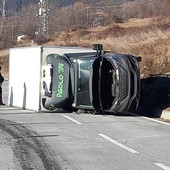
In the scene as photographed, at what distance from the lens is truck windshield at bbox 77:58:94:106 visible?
17.2 meters

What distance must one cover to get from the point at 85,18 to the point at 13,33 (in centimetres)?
1877

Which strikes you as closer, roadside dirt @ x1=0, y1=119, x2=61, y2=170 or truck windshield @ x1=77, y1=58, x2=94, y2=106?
roadside dirt @ x1=0, y1=119, x2=61, y2=170

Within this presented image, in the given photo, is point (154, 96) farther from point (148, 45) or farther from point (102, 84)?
point (148, 45)

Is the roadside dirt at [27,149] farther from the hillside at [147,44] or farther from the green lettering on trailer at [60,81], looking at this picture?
the hillside at [147,44]

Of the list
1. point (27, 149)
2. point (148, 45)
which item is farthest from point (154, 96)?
point (148, 45)

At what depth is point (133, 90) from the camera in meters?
16.7

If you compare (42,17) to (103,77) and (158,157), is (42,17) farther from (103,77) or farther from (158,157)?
(158,157)

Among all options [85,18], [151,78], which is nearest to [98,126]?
[151,78]

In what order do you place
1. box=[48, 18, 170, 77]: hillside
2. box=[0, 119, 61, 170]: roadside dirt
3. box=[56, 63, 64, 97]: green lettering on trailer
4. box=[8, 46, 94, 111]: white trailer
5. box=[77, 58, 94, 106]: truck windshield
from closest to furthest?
box=[0, 119, 61, 170]: roadside dirt → box=[77, 58, 94, 106]: truck windshield → box=[56, 63, 64, 97]: green lettering on trailer → box=[8, 46, 94, 111]: white trailer → box=[48, 18, 170, 77]: hillside

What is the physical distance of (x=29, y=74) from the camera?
19.1 metres

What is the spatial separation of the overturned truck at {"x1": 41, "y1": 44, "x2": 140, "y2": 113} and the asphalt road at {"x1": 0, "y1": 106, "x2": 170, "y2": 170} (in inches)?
27.6

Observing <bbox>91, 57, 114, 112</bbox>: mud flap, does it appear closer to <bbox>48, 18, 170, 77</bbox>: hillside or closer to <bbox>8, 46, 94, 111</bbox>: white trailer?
<bbox>8, 46, 94, 111</bbox>: white trailer

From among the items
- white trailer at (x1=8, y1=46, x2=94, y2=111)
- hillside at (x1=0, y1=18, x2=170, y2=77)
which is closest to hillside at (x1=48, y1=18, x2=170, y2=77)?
hillside at (x1=0, y1=18, x2=170, y2=77)

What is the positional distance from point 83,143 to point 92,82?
242 inches
